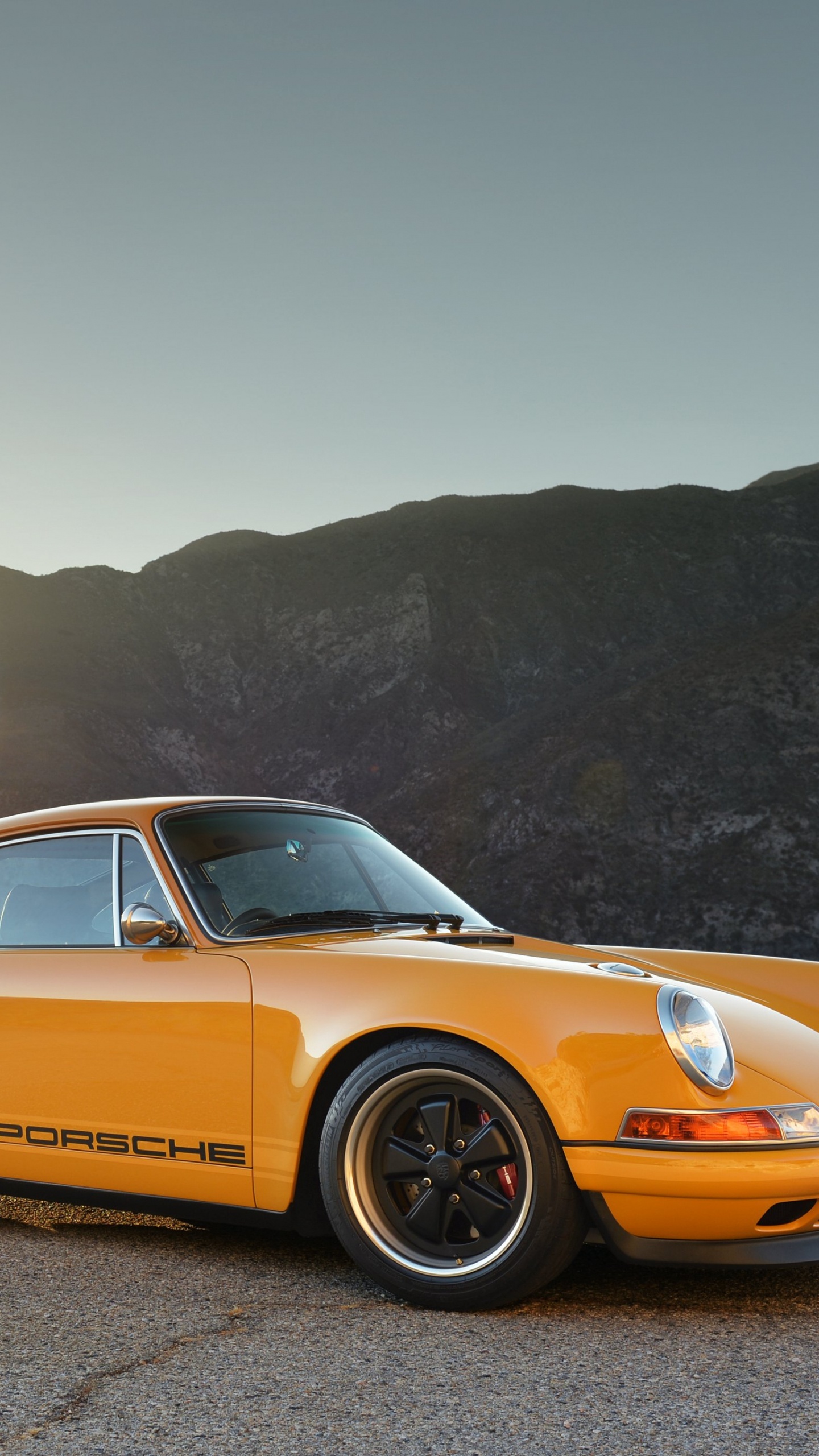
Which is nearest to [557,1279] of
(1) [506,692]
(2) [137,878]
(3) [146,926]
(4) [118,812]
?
(3) [146,926]

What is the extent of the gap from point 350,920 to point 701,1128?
5.00ft

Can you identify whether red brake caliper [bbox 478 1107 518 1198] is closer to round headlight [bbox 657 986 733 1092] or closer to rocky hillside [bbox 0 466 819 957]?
round headlight [bbox 657 986 733 1092]

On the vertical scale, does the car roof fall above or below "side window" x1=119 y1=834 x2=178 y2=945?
above

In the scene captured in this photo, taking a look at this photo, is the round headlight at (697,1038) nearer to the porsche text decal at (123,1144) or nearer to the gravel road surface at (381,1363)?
the gravel road surface at (381,1363)

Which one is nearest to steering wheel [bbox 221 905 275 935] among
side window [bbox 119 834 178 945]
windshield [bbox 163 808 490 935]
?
windshield [bbox 163 808 490 935]

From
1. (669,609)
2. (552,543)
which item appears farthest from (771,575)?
(552,543)

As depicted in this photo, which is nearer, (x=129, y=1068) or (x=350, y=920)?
(x=129, y=1068)

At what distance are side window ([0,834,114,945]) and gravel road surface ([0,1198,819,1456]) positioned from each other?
1104 millimetres

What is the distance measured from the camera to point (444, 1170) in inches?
125

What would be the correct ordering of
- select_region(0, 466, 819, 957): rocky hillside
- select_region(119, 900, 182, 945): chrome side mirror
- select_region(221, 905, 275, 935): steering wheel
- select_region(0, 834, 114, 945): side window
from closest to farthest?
1. select_region(119, 900, 182, 945): chrome side mirror
2. select_region(221, 905, 275, 935): steering wheel
3. select_region(0, 834, 114, 945): side window
4. select_region(0, 466, 819, 957): rocky hillside

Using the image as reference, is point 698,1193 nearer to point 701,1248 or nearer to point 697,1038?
point 701,1248

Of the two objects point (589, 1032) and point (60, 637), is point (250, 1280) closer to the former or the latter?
point (589, 1032)

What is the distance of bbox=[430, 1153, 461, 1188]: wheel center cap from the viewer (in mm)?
3154

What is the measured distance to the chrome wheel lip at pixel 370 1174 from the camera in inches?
121
